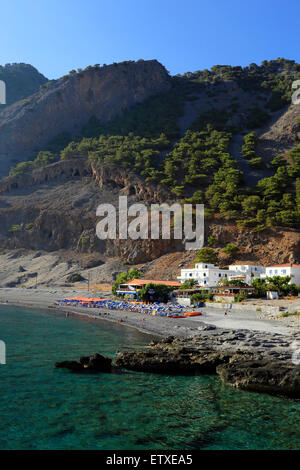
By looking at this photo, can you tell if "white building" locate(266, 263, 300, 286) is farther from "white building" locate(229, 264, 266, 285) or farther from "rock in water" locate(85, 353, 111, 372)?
"rock in water" locate(85, 353, 111, 372)

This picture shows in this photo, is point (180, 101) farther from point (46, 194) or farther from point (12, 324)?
point (12, 324)

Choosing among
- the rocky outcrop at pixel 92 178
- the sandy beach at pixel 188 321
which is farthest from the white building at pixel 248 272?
the rocky outcrop at pixel 92 178

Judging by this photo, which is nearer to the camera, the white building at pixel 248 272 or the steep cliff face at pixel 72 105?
the white building at pixel 248 272

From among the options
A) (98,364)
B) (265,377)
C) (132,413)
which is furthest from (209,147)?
(132,413)

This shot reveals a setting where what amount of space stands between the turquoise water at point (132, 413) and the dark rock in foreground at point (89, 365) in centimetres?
58

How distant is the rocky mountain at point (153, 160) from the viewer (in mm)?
63250

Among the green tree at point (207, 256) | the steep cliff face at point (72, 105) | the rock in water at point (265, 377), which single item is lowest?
the rock in water at point (265, 377)

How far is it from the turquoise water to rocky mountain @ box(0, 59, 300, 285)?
43.9 metres

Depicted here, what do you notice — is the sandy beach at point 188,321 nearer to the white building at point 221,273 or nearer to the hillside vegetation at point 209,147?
the white building at point 221,273

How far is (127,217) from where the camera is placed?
244 feet

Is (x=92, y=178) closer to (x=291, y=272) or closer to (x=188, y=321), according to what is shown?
(x=291, y=272)

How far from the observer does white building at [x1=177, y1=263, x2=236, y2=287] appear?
49688mm

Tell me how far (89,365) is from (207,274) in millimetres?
36016

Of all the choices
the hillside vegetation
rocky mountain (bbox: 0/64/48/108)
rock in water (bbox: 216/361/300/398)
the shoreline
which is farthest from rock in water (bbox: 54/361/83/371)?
rocky mountain (bbox: 0/64/48/108)
